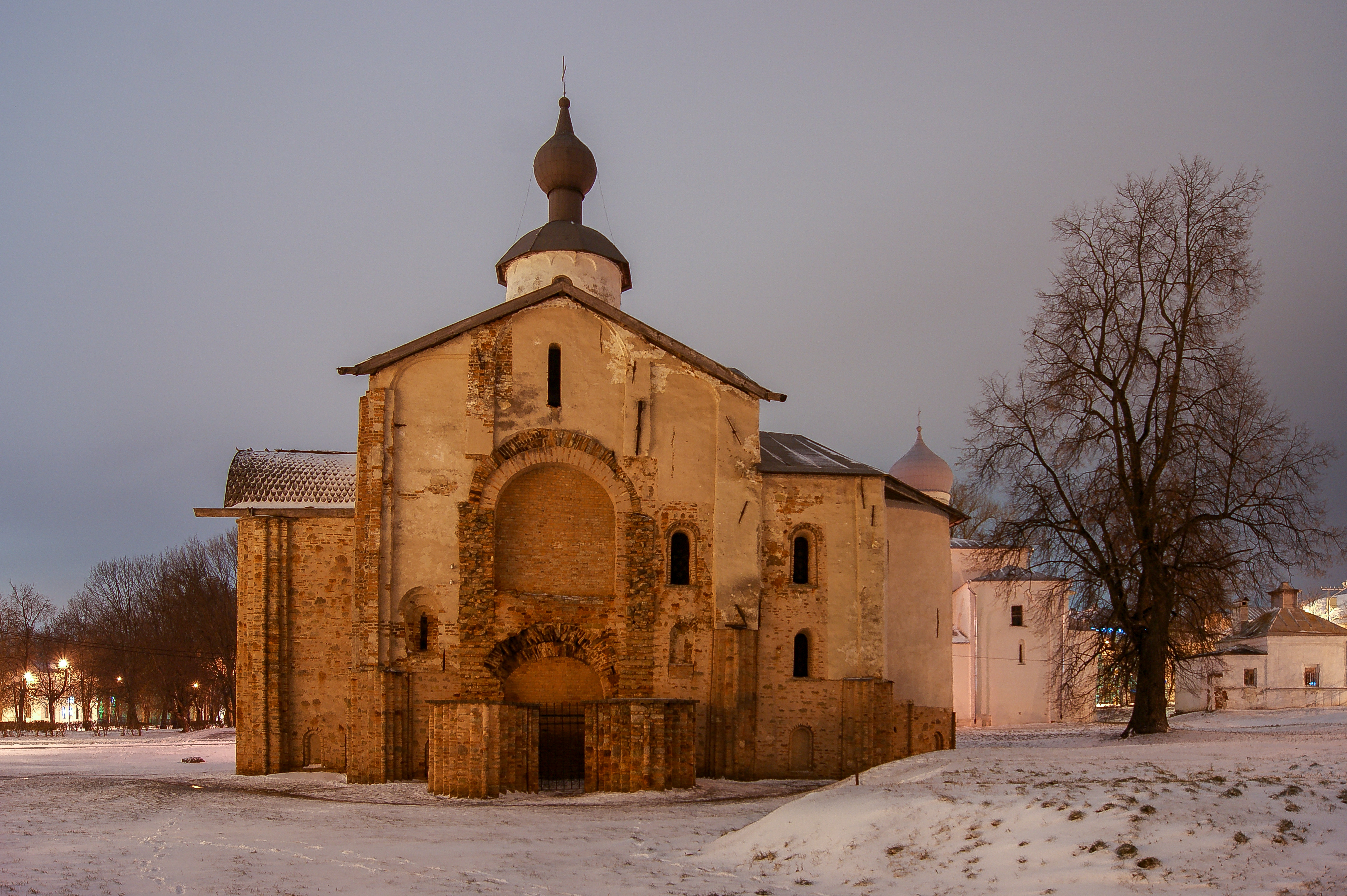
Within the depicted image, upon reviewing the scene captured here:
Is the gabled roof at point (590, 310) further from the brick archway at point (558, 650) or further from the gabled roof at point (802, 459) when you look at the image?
the brick archway at point (558, 650)

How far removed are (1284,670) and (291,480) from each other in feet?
119

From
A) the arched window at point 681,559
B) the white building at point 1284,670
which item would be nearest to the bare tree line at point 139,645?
the arched window at point 681,559

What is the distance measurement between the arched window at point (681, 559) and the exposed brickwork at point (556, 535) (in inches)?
43.6

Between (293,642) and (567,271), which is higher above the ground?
(567,271)

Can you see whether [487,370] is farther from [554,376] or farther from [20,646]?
[20,646]

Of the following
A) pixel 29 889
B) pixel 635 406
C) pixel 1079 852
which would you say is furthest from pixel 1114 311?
pixel 29 889

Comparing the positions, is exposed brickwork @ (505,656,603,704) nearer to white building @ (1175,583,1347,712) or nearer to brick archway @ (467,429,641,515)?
brick archway @ (467,429,641,515)

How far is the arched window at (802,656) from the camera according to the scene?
20344 millimetres

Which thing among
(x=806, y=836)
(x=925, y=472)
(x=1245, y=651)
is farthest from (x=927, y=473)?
(x=806, y=836)

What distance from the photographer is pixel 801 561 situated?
20781 millimetres

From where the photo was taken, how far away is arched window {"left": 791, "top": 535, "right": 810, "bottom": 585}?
20.6 meters

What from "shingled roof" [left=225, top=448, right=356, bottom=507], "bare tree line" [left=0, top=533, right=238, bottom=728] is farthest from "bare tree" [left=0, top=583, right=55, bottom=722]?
"shingled roof" [left=225, top=448, right=356, bottom=507]

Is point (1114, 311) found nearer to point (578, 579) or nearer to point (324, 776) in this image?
point (578, 579)

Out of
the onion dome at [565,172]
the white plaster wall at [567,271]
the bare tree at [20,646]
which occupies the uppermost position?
the onion dome at [565,172]
